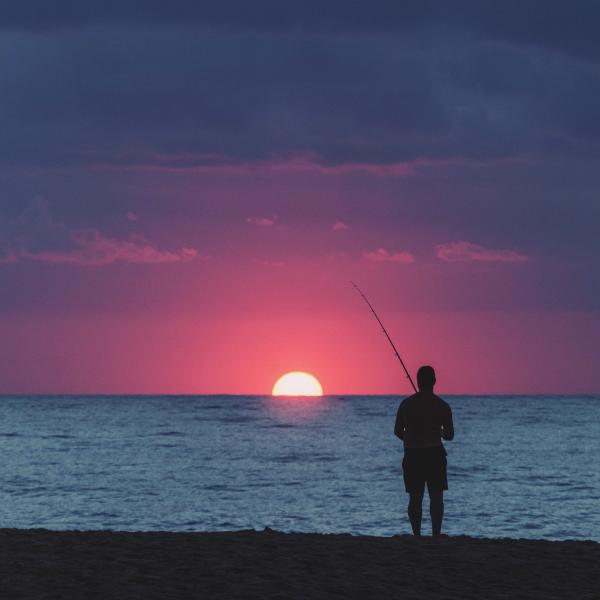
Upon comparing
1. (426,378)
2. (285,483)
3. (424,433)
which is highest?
(426,378)

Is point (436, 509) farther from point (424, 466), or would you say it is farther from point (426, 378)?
point (426, 378)

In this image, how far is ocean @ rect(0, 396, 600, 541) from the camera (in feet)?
95.2

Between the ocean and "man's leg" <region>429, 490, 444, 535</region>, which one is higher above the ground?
"man's leg" <region>429, 490, 444, 535</region>

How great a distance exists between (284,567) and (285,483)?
32.3m

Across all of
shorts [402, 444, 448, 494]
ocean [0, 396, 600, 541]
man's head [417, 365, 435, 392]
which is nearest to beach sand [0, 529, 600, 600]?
shorts [402, 444, 448, 494]

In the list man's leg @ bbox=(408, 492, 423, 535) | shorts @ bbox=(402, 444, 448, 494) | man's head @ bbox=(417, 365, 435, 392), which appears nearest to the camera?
man's head @ bbox=(417, 365, 435, 392)

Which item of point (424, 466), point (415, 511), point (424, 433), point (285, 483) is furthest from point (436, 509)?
point (285, 483)

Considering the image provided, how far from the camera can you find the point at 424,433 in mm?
11266

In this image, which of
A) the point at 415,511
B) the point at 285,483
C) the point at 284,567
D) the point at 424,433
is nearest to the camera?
the point at 284,567

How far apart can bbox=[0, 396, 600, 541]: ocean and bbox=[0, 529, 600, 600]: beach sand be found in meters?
15.6

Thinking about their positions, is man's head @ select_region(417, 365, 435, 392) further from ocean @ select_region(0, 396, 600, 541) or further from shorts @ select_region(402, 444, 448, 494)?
ocean @ select_region(0, 396, 600, 541)

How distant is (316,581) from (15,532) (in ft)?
11.9

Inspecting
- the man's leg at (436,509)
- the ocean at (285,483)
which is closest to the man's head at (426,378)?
the man's leg at (436,509)

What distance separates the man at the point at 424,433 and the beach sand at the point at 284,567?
760 mm
